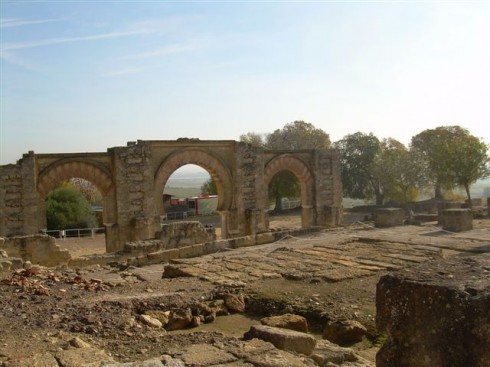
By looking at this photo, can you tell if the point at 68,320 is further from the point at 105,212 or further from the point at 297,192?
the point at 297,192

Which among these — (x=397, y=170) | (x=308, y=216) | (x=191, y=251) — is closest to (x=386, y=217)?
(x=308, y=216)

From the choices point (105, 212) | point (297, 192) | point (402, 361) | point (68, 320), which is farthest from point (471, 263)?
point (297, 192)

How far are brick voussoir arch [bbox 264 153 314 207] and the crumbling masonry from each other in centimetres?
1

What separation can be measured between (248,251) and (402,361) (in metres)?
9.16

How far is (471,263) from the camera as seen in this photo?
451 centimetres

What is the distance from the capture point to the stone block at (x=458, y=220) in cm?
1599

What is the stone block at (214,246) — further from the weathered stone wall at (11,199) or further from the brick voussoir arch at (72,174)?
the weathered stone wall at (11,199)

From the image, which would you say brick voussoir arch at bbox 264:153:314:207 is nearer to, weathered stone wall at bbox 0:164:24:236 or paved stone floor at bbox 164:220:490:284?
paved stone floor at bbox 164:220:490:284

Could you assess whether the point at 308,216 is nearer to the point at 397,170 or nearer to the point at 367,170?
the point at 397,170

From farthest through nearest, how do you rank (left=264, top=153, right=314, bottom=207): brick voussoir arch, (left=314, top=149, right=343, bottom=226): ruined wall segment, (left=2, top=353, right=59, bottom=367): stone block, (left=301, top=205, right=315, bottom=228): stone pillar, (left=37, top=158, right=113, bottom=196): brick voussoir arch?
1. (left=301, top=205, right=315, bottom=228): stone pillar
2. (left=314, top=149, right=343, bottom=226): ruined wall segment
3. (left=264, top=153, right=314, bottom=207): brick voussoir arch
4. (left=37, top=158, right=113, bottom=196): brick voussoir arch
5. (left=2, top=353, right=59, bottom=367): stone block

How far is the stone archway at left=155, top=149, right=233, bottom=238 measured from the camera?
1803 centimetres

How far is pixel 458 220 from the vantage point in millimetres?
16031

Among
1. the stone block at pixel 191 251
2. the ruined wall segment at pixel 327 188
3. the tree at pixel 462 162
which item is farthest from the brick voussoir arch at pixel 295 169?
the tree at pixel 462 162

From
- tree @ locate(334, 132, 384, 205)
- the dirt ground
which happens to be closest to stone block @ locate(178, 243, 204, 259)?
the dirt ground
